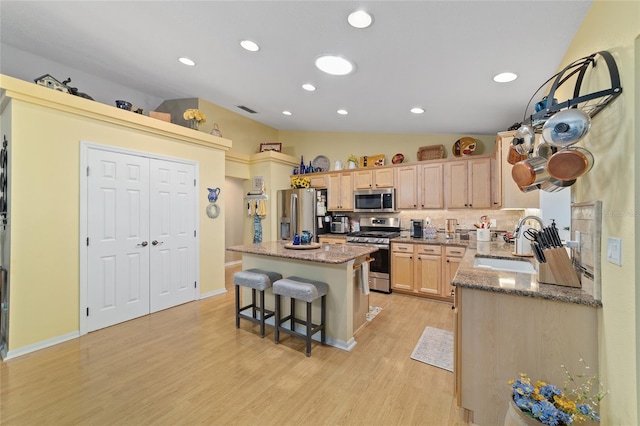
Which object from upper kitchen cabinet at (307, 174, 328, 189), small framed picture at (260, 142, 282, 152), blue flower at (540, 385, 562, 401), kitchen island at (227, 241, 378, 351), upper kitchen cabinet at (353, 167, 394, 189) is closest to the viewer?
blue flower at (540, 385, 562, 401)

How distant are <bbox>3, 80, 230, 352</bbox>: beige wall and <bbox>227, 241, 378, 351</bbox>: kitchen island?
1898 millimetres

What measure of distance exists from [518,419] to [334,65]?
9.28ft

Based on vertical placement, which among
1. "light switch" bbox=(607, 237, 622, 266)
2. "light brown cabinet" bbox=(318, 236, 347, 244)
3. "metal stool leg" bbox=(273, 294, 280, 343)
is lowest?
"metal stool leg" bbox=(273, 294, 280, 343)

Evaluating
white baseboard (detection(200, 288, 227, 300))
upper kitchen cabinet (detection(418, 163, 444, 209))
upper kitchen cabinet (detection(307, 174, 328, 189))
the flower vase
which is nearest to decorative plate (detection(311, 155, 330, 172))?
upper kitchen cabinet (detection(307, 174, 328, 189))

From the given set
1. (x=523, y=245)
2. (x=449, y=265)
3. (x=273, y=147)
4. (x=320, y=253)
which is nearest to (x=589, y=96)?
(x=523, y=245)

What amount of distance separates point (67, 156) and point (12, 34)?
5.26 feet

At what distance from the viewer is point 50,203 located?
111 inches

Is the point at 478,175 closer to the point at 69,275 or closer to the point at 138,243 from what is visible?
the point at 138,243

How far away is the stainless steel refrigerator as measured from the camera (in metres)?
5.38

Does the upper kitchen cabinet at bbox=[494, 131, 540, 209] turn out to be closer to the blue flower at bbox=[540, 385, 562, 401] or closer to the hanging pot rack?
the hanging pot rack

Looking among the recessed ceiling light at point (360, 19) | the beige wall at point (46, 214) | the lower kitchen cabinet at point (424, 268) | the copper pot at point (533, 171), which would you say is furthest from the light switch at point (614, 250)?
the beige wall at point (46, 214)

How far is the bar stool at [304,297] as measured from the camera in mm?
2602

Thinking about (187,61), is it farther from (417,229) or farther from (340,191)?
(417,229)

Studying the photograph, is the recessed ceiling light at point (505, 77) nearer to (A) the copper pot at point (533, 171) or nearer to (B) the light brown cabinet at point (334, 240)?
(A) the copper pot at point (533, 171)
